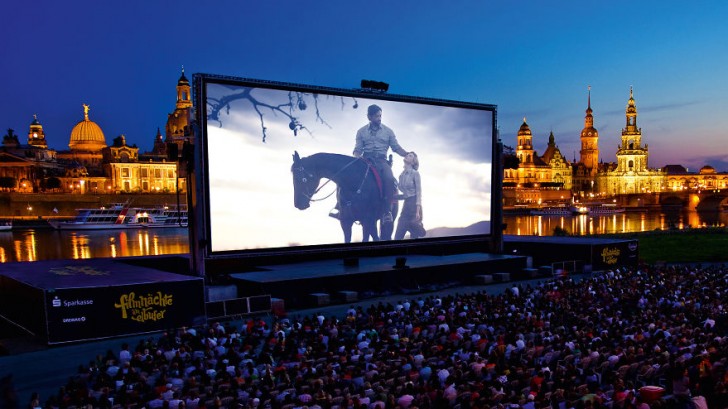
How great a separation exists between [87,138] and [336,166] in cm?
15143

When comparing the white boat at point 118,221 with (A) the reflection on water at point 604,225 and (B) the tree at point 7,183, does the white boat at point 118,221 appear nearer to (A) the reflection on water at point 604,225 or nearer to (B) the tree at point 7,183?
(B) the tree at point 7,183

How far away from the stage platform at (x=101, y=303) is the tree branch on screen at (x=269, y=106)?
7.64 metres

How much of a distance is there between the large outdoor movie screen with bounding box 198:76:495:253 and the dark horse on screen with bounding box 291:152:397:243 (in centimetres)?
5

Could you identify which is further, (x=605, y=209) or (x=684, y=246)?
(x=605, y=209)

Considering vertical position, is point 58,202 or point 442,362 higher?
point 58,202

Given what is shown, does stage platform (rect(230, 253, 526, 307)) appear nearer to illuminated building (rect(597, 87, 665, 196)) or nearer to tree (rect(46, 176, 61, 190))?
tree (rect(46, 176, 61, 190))

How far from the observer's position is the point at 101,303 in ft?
64.1

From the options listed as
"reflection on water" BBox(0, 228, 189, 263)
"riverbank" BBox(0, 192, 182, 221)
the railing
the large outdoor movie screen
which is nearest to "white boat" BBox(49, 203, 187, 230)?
"reflection on water" BBox(0, 228, 189, 263)

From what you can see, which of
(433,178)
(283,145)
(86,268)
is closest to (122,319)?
(86,268)

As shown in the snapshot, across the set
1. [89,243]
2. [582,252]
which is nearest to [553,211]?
[89,243]

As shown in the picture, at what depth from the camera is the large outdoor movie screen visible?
26.8 meters

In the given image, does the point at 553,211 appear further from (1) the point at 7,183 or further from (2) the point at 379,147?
(2) the point at 379,147

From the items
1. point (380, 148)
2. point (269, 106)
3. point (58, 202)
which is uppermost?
point (269, 106)

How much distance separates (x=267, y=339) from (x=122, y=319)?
19.8 ft
